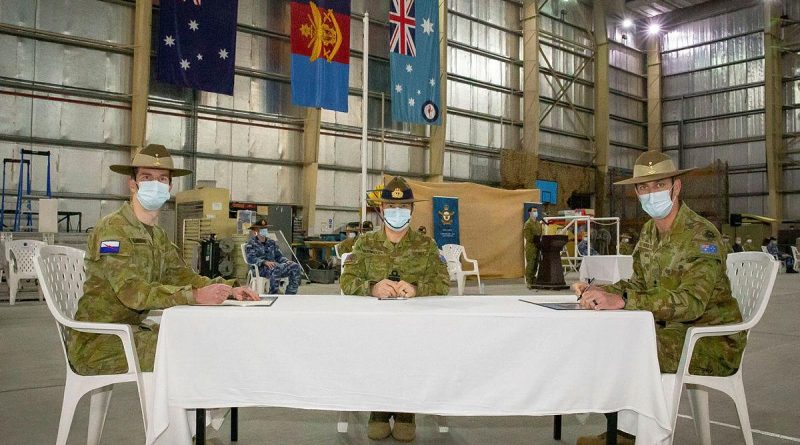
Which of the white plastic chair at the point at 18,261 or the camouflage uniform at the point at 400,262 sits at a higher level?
the camouflage uniform at the point at 400,262

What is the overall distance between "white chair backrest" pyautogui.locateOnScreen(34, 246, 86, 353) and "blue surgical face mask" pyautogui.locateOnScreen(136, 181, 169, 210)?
38 cm

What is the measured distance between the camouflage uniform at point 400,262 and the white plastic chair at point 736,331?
1.20 meters

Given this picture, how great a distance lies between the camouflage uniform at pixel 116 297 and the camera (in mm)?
2084

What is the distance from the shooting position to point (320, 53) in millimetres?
13625

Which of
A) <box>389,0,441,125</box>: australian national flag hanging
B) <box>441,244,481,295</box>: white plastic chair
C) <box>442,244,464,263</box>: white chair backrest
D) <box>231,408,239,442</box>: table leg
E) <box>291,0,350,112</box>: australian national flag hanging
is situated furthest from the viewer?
<box>389,0,441,125</box>: australian national flag hanging

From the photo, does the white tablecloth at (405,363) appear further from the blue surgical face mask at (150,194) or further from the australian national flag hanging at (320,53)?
the australian national flag hanging at (320,53)

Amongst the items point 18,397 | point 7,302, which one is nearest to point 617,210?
point 7,302

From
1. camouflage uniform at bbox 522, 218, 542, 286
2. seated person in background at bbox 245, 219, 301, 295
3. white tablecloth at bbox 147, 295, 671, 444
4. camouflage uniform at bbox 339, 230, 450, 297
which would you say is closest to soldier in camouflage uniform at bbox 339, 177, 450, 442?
camouflage uniform at bbox 339, 230, 450, 297

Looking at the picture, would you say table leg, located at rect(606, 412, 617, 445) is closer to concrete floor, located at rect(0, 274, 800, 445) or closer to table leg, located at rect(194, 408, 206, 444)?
concrete floor, located at rect(0, 274, 800, 445)

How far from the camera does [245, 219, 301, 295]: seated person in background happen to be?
7.70m

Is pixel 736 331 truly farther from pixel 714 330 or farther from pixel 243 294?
pixel 243 294

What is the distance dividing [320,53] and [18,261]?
25.9 feet

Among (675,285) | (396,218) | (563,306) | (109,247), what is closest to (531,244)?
(396,218)

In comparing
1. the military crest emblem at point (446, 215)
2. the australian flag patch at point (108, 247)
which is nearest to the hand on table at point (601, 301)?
the australian flag patch at point (108, 247)
